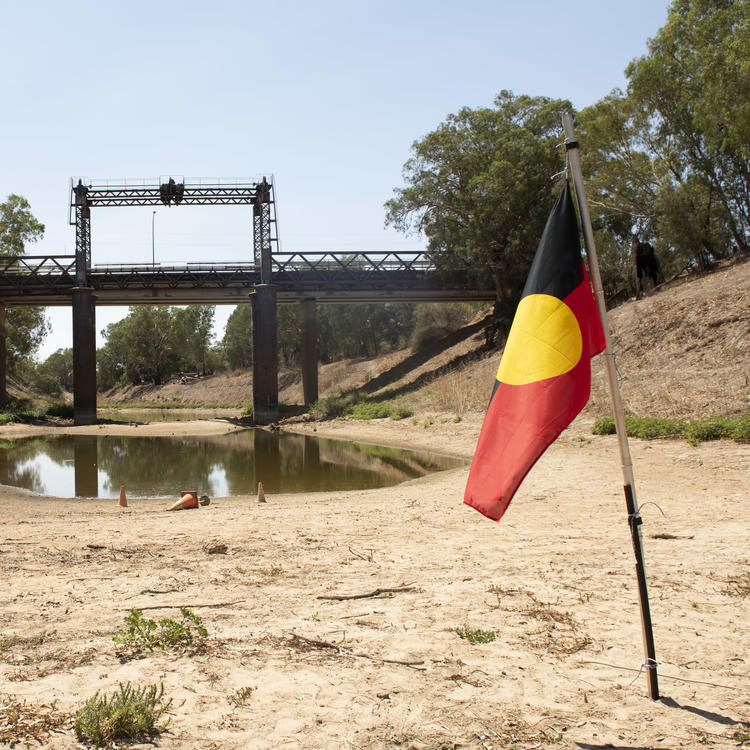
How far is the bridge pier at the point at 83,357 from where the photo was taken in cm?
4112

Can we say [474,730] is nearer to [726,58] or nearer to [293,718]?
[293,718]

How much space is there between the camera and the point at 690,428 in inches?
641

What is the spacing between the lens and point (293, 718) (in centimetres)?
395

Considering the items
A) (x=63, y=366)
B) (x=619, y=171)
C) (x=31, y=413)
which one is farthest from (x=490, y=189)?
(x=63, y=366)

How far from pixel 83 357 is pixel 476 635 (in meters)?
41.2

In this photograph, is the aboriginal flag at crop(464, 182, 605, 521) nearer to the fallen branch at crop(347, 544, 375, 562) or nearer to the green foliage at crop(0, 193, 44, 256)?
the fallen branch at crop(347, 544, 375, 562)

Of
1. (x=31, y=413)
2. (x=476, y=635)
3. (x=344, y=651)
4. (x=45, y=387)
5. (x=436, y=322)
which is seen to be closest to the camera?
(x=344, y=651)

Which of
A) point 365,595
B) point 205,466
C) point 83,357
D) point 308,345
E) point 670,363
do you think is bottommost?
point 365,595

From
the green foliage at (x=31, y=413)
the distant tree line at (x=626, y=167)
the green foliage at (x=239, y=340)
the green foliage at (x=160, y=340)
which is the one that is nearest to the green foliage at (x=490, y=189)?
the distant tree line at (x=626, y=167)

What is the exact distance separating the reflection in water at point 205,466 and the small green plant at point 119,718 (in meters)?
11.8

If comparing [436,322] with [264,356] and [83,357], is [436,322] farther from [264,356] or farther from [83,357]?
[83,357]

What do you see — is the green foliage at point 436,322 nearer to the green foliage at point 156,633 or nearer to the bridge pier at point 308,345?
the bridge pier at point 308,345

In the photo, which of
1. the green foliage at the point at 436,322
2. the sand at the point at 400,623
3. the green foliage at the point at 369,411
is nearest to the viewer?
the sand at the point at 400,623

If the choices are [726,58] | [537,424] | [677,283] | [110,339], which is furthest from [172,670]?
[110,339]
